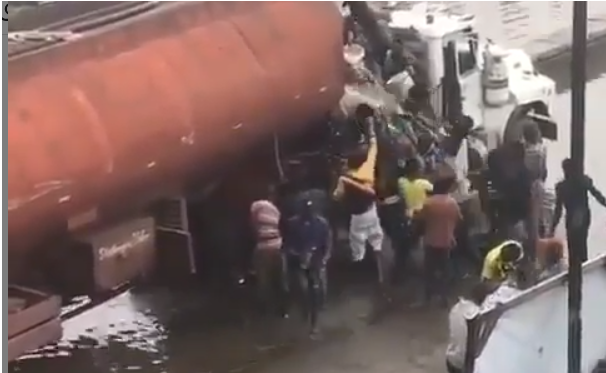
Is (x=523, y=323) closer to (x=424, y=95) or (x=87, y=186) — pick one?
(x=424, y=95)

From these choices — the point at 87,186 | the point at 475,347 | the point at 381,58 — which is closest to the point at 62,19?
the point at 87,186

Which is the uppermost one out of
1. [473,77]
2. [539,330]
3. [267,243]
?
[473,77]

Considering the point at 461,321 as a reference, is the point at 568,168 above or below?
above

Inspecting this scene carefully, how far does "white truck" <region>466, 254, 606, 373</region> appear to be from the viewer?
92 cm

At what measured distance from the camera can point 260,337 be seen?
35.4 inches

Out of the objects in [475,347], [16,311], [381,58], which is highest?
[381,58]

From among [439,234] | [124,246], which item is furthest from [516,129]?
[124,246]

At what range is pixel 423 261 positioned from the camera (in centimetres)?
92

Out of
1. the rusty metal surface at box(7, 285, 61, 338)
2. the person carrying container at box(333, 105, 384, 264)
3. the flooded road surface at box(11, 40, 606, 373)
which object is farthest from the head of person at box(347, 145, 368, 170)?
the rusty metal surface at box(7, 285, 61, 338)

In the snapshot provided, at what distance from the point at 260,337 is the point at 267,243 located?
0.25 feet

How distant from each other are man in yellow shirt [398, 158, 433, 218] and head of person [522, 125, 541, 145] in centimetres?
9

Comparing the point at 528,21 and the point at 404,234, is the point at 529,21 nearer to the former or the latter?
the point at 528,21

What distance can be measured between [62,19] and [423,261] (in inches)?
13.3

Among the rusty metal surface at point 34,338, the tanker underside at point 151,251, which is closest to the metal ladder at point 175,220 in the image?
the tanker underside at point 151,251
